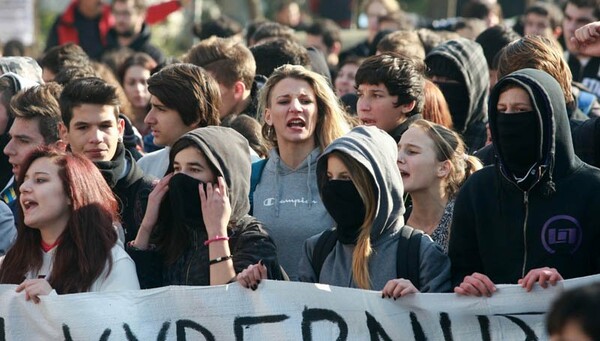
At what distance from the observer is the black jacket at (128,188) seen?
679 centimetres

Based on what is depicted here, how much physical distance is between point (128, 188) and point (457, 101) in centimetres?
229

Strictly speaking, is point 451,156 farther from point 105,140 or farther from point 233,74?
point 233,74

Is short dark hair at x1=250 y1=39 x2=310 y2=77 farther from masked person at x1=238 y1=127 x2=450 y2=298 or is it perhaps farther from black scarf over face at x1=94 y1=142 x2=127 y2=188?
masked person at x1=238 y1=127 x2=450 y2=298

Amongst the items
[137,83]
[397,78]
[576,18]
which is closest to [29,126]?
[397,78]

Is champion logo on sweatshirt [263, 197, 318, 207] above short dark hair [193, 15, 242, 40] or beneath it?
beneath

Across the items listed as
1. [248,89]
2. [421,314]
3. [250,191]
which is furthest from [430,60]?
[421,314]

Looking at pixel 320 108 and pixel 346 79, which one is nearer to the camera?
pixel 320 108

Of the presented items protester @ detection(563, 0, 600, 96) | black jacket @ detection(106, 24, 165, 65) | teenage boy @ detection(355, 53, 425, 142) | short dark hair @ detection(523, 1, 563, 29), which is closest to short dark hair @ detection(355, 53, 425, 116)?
teenage boy @ detection(355, 53, 425, 142)

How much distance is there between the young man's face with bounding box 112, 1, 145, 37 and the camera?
13344mm

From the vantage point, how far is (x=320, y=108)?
7039 millimetres

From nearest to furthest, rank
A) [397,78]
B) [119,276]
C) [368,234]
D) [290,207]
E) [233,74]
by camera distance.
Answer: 1. [368,234]
2. [119,276]
3. [290,207]
4. [397,78]
5. [233,74]

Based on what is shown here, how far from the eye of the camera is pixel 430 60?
8359 millimetres

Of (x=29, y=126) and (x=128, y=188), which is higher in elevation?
(x=29, y=126)

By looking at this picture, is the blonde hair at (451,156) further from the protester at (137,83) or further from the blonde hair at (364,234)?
the protester at (137,83)
